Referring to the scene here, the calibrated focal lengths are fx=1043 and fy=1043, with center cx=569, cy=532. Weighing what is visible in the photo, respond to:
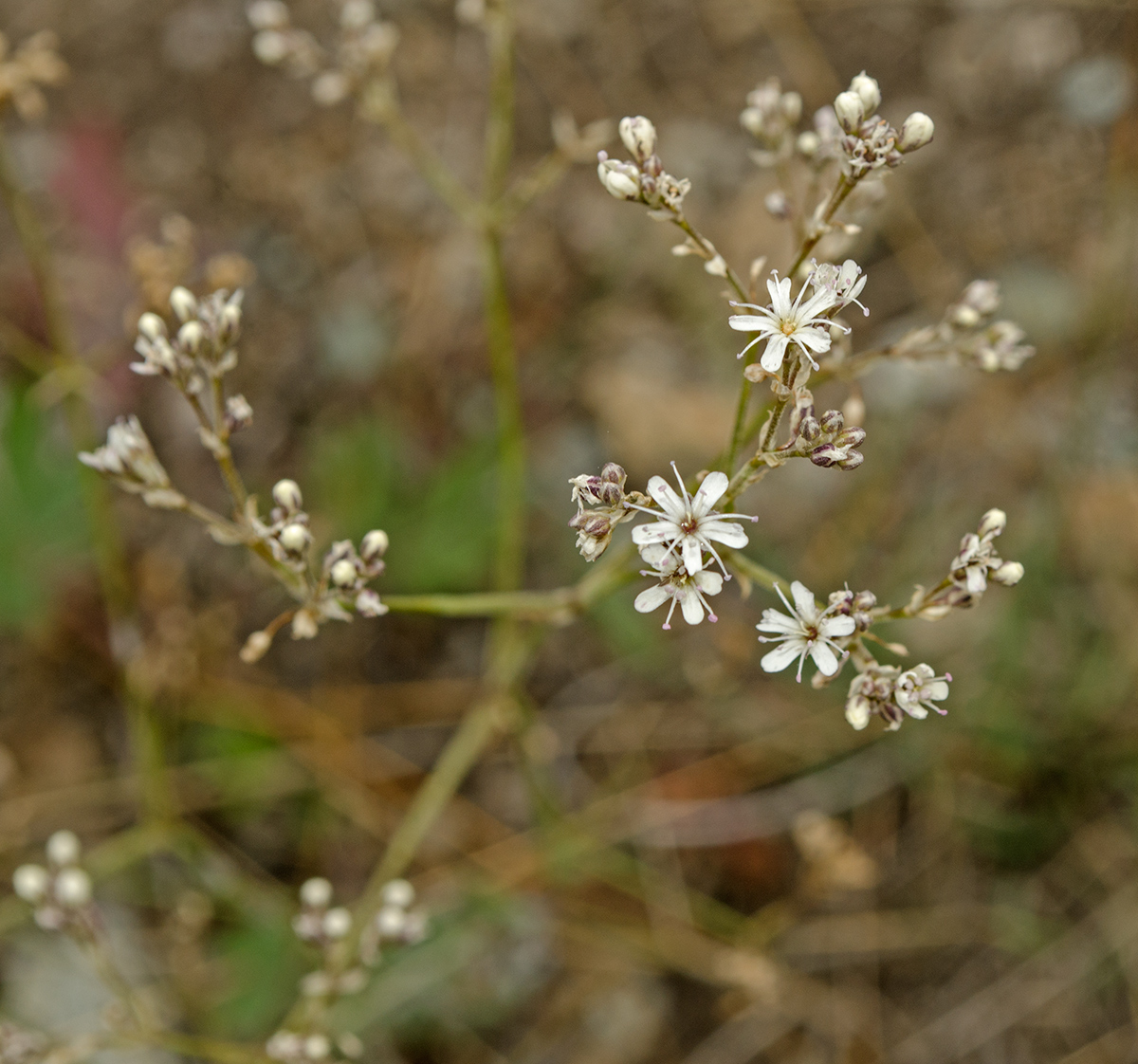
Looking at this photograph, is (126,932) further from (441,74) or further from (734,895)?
(441,74)

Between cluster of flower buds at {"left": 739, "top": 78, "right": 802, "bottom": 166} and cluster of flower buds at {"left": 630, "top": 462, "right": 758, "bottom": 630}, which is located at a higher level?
cluster of flower buds at {"left": 739, "top": 78, "right": 802, "bottom": 166}

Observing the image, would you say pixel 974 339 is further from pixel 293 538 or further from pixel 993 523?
pixel 293 538

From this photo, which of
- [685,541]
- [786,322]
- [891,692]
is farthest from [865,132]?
[891,692]

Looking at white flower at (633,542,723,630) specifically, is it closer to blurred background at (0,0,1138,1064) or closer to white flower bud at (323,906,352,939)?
white flower bud at (323,906,352,939)

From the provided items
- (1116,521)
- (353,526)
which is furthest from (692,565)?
(1116,521)

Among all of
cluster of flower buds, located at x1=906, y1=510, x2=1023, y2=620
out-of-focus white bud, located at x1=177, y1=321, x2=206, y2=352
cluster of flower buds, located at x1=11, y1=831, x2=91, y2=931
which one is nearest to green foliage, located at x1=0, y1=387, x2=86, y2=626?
cluster of flower buds, located at x1=11, y1=831, x2=91, y2=931

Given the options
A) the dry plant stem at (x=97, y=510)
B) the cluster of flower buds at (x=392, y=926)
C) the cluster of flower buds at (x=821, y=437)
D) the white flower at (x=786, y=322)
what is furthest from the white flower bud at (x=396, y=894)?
the white flower at (x=786, y=322)

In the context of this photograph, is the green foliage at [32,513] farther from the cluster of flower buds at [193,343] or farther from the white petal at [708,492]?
the white petal at [708,492]
